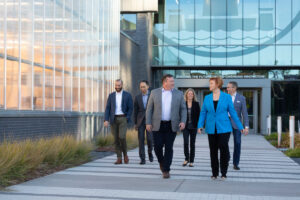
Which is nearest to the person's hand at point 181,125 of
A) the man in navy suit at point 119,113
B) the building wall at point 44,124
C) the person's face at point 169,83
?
the person's face at point 169,83

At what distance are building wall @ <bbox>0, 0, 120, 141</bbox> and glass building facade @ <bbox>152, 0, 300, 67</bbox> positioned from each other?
9.91 m

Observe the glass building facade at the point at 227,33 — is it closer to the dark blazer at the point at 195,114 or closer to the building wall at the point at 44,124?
the building wall at the point at 44,124

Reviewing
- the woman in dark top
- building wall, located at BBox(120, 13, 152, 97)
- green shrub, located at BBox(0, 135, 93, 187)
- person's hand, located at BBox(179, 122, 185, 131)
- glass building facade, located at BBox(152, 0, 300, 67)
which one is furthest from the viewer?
glass building facade, located at BBox(152, 0, 300, 67)

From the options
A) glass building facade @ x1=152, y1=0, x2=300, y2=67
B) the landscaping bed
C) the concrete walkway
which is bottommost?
the landscaping bed

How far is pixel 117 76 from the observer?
2536 cm

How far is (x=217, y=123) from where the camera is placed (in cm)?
966

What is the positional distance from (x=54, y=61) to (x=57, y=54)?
0.39 m

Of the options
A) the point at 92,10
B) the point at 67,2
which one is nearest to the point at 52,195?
the point at 67,2

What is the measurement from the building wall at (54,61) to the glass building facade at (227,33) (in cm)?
991

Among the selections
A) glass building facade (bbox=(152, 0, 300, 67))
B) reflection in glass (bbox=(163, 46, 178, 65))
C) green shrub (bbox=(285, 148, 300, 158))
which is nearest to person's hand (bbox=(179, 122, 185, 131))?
green shrub (bbox=(285, 148, 300, 158))

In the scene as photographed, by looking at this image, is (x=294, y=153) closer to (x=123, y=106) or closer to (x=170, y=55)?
(x=123, y=106)

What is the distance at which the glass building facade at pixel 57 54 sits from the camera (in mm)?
12789

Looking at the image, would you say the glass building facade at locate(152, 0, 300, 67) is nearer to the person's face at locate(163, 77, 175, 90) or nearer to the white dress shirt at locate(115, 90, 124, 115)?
the white dress shirt at locate(115, 90, 124, 115)

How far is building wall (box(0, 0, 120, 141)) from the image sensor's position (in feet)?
41.7
